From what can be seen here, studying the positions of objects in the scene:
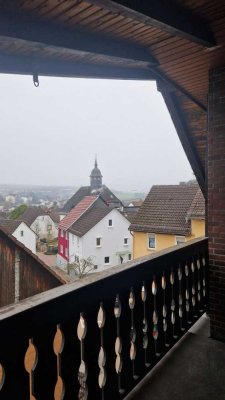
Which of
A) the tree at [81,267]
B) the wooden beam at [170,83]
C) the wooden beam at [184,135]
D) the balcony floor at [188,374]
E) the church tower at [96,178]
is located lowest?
the tree at [81,267]

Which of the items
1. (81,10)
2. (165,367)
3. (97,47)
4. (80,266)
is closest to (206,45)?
(97,47)

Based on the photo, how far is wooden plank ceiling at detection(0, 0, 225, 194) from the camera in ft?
5.63

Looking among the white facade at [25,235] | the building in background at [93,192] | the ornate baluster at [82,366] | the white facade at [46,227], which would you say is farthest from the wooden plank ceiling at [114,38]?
the white facade at [46,227]

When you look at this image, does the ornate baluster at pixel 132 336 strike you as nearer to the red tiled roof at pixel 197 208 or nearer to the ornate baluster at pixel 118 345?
the ornate baluster at pixel 118 345

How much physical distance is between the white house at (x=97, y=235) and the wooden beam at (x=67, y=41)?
78.2 ft

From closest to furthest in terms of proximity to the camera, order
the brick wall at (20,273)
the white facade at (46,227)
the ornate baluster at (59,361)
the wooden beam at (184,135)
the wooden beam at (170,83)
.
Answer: the ornate baluster at (59,361) → the wooden beam at (170,83) → the wooden beam at (184,135) → the brick wall at (20,273) → the white facade at (46,227)

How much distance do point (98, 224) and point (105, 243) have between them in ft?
6.15

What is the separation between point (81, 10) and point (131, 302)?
1.74 m

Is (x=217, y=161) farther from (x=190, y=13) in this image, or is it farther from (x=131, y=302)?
(x=131, y=302)

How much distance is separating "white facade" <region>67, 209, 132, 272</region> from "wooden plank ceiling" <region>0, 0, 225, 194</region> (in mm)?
23657

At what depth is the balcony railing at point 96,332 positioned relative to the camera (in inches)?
43.7

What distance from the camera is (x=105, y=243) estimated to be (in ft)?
88.4

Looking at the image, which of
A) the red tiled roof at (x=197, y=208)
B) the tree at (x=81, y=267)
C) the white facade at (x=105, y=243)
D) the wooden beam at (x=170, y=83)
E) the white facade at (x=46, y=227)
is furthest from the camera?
the white facade at (x=46, y=227)

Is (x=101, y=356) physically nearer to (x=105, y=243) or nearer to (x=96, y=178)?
(x=105, y=243)
